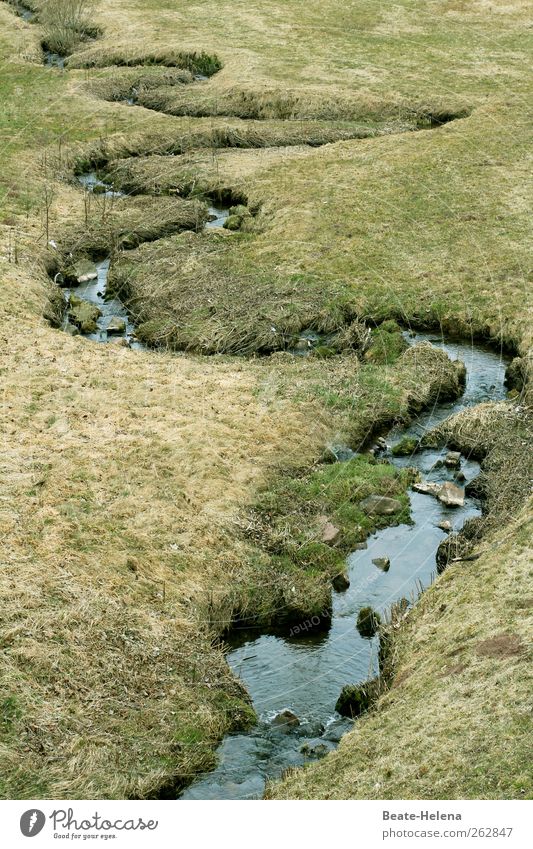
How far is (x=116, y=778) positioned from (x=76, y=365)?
45.3 feet

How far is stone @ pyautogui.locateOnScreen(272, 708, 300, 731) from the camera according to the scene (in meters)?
18.2

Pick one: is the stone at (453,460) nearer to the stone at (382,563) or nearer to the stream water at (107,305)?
the stone at (382,563)

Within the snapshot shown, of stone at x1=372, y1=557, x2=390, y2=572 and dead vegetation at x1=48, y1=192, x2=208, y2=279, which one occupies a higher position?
stone at x1=372, y1=557, x2=390, y2=572

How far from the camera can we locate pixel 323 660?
19.9 m

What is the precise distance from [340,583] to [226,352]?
9.99 meters

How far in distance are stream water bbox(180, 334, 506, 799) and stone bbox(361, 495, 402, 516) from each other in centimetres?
42

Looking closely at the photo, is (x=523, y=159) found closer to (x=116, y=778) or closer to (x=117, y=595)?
(x=117, y=595)

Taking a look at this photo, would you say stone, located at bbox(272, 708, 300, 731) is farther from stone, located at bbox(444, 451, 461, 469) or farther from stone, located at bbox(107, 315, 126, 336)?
stone, located at bbox(107, 315, 126, 336)

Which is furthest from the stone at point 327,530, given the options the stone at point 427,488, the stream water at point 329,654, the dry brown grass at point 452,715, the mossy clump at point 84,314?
the mossy clump at point 84,314

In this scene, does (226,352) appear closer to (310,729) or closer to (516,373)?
(516,373)

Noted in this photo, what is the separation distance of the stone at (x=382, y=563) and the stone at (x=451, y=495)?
239 cm

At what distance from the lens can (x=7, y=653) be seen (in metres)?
18.1

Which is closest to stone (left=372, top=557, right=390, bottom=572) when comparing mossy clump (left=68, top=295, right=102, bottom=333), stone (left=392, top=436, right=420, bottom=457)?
stone (left=392, top=436, right=420, bottom=457)
